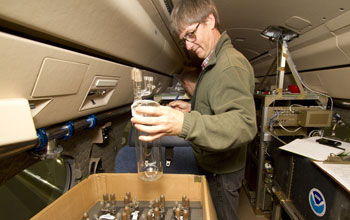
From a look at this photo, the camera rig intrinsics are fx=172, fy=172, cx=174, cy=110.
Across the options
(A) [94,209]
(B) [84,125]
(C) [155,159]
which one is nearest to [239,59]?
(C) [155,159]

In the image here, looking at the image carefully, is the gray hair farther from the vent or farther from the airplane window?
the airplane window

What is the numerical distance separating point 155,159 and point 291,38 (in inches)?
57.9

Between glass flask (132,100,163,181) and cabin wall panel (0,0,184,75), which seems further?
glass flask (132,100,163,181)

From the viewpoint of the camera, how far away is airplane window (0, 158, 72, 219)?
0.83 metres

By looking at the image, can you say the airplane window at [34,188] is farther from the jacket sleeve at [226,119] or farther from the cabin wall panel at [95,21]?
the jacket sleeve at [226,119]

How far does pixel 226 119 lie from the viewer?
0.57 metres

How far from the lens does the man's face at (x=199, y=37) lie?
868 mm

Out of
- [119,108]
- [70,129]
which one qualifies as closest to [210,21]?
[70,129]

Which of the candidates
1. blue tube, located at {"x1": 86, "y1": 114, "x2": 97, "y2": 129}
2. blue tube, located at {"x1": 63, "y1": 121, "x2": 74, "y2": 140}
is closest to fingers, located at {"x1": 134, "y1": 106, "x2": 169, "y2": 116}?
blue tube, located at {"x1": 63, "y1": 121, "x2": 74, "y2": 140}

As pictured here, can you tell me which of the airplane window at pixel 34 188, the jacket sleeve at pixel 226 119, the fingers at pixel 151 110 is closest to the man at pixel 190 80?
the jacket sleeve at pixel 226 119

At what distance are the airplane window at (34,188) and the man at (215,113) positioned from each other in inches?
33.2

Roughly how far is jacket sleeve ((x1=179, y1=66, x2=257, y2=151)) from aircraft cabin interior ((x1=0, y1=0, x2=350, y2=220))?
0.18 metres

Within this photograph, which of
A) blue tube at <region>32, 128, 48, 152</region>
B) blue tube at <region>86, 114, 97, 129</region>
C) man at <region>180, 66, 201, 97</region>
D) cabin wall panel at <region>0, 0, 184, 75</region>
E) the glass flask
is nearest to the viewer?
cabin wall panel at <region>0, 0, 184, 75</region>

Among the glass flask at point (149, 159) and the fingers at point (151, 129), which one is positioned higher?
the fingers at point (151, 129)
